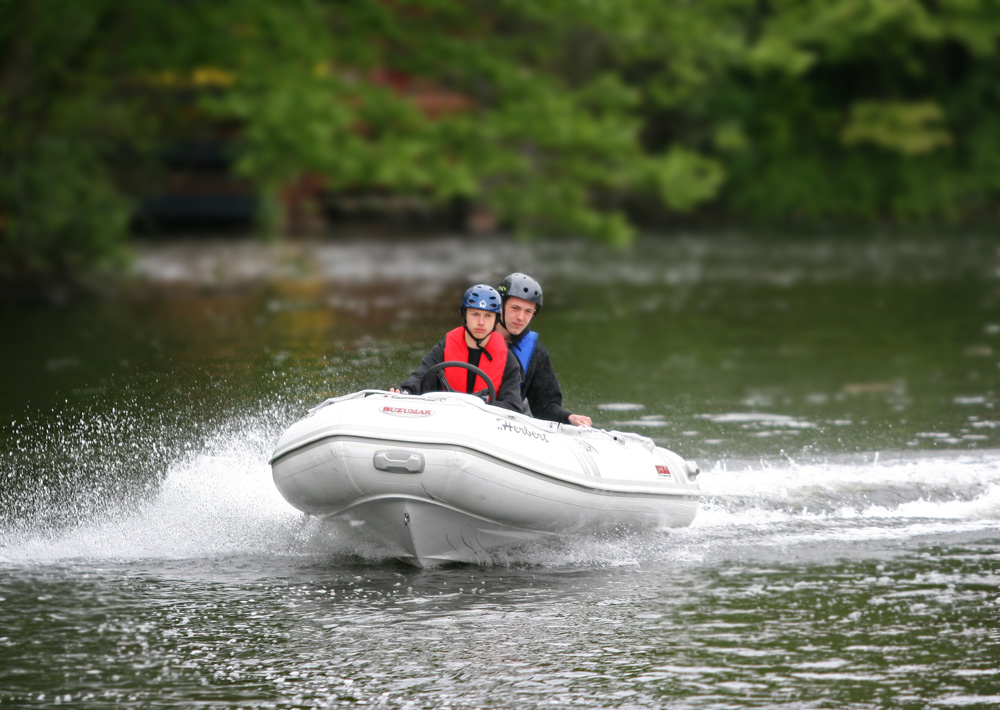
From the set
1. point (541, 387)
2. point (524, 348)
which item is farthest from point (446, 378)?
point (541, 387)

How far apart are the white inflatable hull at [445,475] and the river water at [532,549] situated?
21 cm

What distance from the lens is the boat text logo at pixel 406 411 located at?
24.9ft

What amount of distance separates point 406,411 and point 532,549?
1079 mm

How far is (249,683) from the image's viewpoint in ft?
19.4

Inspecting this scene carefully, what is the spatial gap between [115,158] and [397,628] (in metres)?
21.1

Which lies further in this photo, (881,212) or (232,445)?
(881,212)

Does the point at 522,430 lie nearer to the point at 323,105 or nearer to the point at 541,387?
the point at 541,387

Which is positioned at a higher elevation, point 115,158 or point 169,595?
point 115,158

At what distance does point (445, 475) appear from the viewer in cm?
743

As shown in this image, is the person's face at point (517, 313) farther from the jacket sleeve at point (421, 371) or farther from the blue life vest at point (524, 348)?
the jacket sleeve at point (421, 371)

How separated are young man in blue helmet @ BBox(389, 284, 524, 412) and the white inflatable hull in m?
0.37

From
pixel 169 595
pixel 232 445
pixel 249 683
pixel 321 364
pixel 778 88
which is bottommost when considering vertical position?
pixel 249 683

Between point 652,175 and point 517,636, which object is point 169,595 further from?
point 652,175

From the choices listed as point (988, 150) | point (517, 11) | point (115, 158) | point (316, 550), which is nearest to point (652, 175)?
point (517, 11)
